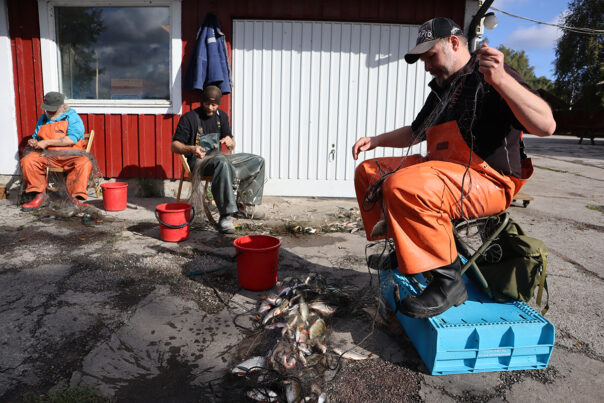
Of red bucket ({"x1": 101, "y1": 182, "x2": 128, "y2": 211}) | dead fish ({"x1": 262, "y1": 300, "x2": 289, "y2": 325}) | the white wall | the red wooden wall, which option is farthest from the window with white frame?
dead fish ({"x1": 262, "y1": 300, "x2": 289, "y2": 325})

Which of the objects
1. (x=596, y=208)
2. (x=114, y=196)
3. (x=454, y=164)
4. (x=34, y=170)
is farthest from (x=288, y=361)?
(x=596, y=208)

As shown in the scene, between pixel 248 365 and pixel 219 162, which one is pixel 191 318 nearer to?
pixel 248 365

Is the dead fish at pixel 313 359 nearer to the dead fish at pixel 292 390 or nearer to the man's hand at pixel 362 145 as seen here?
the dead fish at pixel 292 390

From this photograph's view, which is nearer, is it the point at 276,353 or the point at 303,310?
the point at 276,353

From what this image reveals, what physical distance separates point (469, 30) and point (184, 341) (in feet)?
18.2

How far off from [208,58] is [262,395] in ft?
15.8

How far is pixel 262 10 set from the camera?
19.1 feet

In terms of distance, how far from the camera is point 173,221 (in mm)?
3953

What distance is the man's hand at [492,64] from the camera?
1.84 meters

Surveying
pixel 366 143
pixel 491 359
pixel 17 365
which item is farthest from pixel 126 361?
pixel 366 143

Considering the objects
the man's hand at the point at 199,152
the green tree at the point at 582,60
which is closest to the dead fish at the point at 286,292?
the man's hand at the point at 199,152

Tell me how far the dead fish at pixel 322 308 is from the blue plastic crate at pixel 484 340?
52cm

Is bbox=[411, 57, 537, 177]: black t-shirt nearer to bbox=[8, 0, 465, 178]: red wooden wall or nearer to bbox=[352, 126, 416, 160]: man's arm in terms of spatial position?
bbox=[352, 126, 416, 160]: man's arm

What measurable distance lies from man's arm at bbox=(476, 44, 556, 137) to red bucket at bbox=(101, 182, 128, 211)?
4.41m
